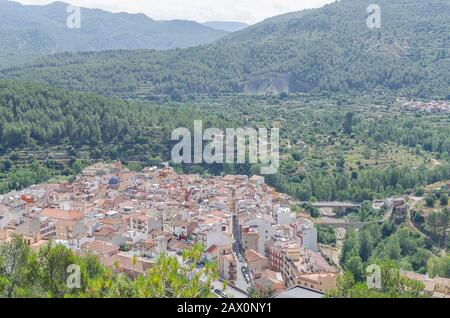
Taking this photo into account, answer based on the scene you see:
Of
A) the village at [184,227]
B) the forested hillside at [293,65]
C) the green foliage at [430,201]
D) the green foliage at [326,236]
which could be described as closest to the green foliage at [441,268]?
the village at [184,227]

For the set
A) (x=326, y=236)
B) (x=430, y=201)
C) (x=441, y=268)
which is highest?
(x=430, y=201)

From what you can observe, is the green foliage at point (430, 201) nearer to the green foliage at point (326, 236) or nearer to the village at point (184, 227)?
the village at point (184, 227)

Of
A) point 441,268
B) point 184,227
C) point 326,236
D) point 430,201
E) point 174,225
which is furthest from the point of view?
point 430,201

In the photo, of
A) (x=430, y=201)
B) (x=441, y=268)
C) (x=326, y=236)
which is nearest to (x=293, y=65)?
(x=430, y=201)

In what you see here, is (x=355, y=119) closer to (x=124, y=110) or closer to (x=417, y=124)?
(x=417, y=124)

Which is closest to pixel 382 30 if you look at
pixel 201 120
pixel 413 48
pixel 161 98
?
pixel 413 48

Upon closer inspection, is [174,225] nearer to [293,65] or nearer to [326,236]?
[326,236]
